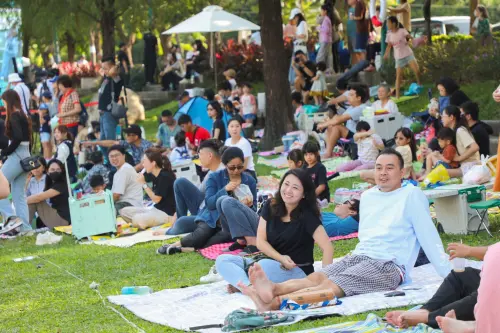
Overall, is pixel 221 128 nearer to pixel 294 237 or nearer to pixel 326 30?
pixel 326 30

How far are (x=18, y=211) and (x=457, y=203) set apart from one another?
6036mm

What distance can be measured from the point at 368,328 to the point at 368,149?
8.63 m

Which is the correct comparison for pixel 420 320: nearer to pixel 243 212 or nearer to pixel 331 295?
pixel 331 295

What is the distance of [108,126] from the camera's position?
1755cm

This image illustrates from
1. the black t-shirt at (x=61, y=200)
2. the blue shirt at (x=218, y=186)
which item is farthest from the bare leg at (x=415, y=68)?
the blue shirt at (x=218, y=186)

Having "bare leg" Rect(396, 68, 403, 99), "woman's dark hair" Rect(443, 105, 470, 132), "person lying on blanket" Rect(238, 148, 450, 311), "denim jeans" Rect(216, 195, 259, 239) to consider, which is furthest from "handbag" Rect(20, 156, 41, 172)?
"bare leg" Rect(396, 68, 403, 99)

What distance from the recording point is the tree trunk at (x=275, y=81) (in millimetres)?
18609

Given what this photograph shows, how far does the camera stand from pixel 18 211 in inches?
505

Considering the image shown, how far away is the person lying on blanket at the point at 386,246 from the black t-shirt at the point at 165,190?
16.5 feet

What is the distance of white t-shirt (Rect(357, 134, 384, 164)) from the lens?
47.2ft

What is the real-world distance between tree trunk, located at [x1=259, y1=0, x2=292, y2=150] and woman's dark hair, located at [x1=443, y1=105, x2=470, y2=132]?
273 inches

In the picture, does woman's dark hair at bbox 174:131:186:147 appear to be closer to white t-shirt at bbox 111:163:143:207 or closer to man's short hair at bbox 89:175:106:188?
white t-shirt at bbox 111:163:143:207

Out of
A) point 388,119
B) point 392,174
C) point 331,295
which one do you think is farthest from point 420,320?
point 388,119

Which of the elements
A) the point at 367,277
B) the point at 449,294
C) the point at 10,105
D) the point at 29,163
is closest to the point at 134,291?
the point at 367,277
